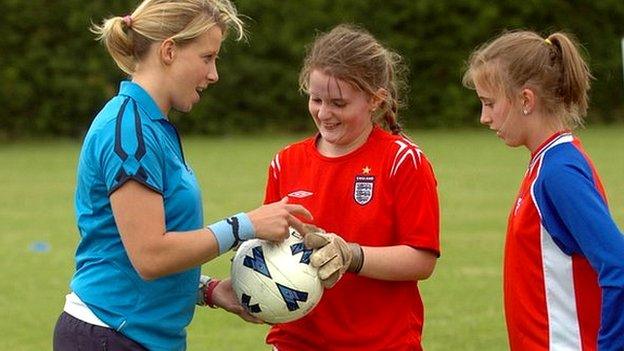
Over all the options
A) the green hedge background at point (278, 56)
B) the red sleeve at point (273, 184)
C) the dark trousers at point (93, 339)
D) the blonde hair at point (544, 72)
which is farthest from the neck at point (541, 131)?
the green hedge background at point (278, 56)

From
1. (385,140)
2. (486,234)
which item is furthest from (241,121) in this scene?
(385,140)

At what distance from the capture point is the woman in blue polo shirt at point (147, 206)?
12.9 ft

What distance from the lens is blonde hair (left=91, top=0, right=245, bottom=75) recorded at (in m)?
4.09

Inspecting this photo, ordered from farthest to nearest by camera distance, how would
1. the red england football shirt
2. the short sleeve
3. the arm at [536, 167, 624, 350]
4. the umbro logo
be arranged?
the umbro logo, the red england football shirt, the short sleeve, the arm at [536, 167, 624, 350]

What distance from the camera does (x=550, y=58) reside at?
4262mm

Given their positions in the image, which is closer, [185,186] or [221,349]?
[185,186]

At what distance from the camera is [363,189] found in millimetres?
4613

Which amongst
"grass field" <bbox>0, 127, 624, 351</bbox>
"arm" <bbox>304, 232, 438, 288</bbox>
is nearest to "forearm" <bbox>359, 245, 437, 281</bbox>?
"arm" <bbox>304, 232, 438, 288</bbox>

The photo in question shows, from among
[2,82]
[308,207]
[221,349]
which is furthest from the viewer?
[2,82]

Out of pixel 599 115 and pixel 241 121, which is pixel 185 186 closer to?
pixel 241 121

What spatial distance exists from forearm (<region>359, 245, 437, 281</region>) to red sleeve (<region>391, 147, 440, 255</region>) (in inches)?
1.4

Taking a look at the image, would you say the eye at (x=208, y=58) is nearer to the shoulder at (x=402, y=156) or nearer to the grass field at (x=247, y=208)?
the shoulder at (x=402, y=156)

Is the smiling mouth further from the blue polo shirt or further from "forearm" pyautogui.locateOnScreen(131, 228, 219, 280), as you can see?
"forearm" pyautogui.locateOnScreen(131, 228, 219, 280)

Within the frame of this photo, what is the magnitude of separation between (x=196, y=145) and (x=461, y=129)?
6.02m
